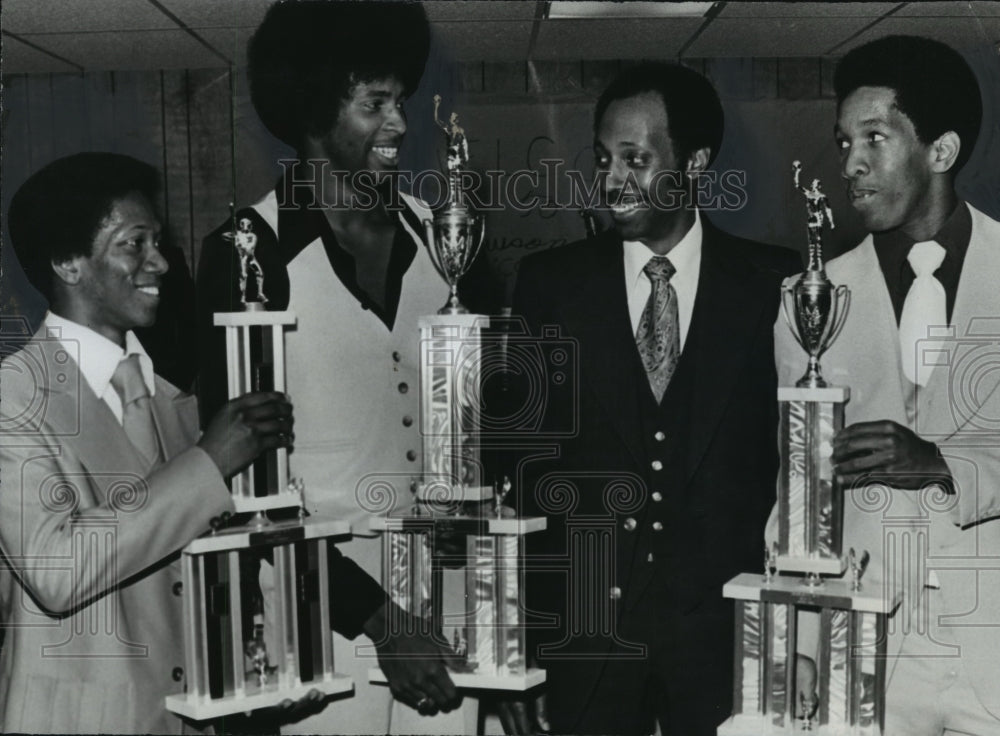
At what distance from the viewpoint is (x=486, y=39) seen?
2785 millimetres

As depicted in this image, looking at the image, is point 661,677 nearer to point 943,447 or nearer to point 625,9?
point 943,447

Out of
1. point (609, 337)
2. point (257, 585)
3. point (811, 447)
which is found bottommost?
point (257, 585)

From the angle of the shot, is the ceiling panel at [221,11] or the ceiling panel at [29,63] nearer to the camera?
the ceiling panel at [221,11]

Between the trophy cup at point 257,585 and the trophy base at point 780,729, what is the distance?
102 cm

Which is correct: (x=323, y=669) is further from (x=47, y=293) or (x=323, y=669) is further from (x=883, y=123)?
(x=883, y=123)

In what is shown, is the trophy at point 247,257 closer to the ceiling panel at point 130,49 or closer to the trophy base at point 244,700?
the ceiling panel at point 130,49

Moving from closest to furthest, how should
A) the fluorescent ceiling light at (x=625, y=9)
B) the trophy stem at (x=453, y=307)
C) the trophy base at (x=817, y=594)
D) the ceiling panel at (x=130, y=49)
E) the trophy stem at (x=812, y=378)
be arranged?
1. the trophy base at (x=817, y=594)
2. the trophy stem at (x=812, y=378)
3. the trophy stem at (x=453, y=307)
4. the fluorescent ceiling light at (x=625, y=9)
5. the ceiling panel at (x=130, y=49)

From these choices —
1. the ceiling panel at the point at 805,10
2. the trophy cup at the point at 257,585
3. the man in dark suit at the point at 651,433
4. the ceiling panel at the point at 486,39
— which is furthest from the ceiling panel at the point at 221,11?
the ceiling panel at the point at 805,10

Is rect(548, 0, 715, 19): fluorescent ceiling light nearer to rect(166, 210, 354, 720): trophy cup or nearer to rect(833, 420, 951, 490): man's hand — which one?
rect(166, 210, 354, 720): trophy cup

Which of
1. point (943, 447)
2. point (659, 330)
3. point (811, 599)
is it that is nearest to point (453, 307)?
point (659, 330)

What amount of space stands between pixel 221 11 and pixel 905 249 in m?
2.02

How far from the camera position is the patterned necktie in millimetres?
2682

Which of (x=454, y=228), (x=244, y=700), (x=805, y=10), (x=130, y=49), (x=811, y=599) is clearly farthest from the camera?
(x=130, y=49)

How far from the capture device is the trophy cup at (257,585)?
253cm
